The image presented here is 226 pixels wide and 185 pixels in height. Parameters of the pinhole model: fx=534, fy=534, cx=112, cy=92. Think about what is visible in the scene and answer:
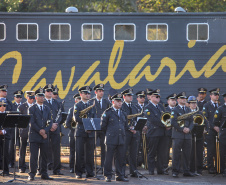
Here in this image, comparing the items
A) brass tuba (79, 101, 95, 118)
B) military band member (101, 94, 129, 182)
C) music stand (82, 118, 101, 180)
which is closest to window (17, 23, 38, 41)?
brass tuba (79, 101, 95, 118)

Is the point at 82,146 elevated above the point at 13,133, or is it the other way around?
the point at 13,133

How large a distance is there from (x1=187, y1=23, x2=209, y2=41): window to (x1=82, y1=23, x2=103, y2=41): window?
3.02m

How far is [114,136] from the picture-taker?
43.4 feet

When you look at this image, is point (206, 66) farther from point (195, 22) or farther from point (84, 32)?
point (84, 32)

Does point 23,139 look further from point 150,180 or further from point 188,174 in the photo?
point 188,174

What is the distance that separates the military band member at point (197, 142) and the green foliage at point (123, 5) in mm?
12959

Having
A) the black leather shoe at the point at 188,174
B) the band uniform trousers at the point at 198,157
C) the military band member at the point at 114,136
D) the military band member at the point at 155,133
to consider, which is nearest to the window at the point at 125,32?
the military band member at the point at 155,133

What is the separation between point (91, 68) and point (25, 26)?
2.69m

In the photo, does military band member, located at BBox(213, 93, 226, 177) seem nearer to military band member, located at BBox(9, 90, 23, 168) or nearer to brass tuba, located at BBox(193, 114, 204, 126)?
brass tuba, located at BBox(193, 114, 204, 126)

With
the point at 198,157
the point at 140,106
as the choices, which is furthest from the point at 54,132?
the point at 198,157

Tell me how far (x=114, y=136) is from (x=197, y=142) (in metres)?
3.00

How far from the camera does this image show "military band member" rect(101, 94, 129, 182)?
1326cm

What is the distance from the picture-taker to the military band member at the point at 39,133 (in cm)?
1342

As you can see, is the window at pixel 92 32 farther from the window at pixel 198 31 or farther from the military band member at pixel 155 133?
the military band member at pixel 155 133
